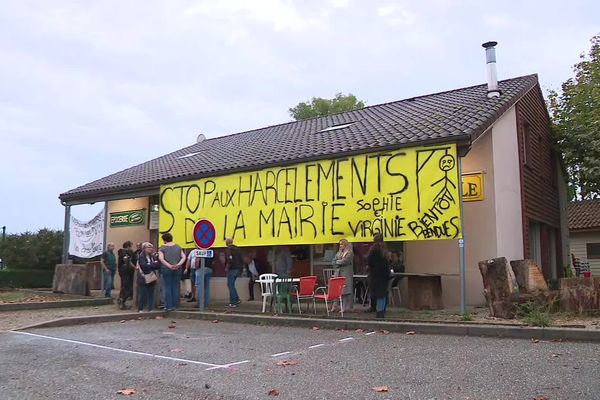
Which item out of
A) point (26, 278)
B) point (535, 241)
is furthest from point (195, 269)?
point (26, 278)

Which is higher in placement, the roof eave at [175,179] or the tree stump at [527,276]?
the roof eave at [175,179]

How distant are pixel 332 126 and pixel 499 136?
5.90 metres

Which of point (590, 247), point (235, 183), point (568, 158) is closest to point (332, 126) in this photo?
point (235, 183)

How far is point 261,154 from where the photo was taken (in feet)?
50.7

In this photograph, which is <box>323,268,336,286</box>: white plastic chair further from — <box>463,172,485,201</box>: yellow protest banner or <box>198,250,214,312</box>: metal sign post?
<box>463,172,485,201</box>: yellow protest banner

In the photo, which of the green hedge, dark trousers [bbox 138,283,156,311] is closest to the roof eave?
A: dark trousers [bbox 138,283,156,311]

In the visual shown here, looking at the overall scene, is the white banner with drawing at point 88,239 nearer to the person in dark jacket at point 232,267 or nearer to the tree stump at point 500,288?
the person in dark jacket at point 232,267

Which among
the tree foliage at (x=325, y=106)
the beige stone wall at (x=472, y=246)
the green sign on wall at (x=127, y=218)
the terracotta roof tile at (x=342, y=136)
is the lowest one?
the beige stone wall at (x=472, y=246)

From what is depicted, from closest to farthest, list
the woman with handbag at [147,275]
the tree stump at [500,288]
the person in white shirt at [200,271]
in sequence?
the tree stump at [500,288] < the woman with handbag at [147,275] < the person in white shirt at [200,271]

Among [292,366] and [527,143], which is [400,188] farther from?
[527,143]

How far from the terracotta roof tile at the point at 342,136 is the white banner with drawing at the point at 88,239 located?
93 centimetres

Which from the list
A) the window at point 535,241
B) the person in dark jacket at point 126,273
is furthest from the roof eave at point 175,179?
the window at point 535,241

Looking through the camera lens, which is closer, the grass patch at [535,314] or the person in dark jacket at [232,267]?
the grass patch at [535,314]

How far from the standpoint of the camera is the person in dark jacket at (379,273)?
1040cm
